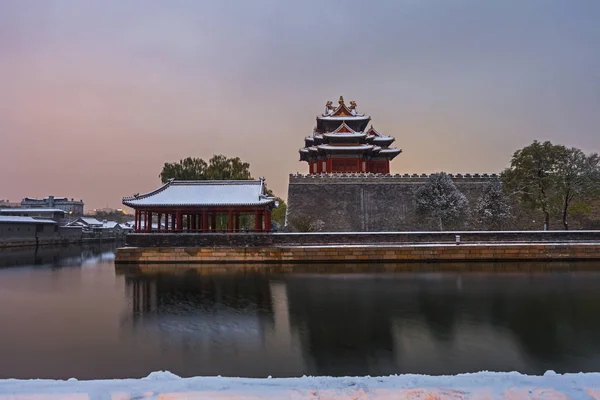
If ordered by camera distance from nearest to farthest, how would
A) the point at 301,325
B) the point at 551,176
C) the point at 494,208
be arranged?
1. the point at 301,325
2. the point at 551,176
3. the point at 494,208

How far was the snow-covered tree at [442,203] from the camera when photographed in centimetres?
2480

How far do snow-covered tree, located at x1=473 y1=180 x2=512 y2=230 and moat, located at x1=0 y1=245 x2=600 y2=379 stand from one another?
9.19 metres

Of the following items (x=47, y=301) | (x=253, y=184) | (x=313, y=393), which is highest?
(x=253, y=184)

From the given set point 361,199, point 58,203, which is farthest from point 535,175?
point 58,203

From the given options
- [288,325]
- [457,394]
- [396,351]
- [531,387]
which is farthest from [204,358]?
[531,387]

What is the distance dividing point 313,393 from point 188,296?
31.3 ft

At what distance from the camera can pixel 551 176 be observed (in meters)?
23.1

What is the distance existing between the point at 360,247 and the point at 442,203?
826 centimetres

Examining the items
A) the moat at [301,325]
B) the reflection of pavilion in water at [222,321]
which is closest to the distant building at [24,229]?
the moat at [301,325]

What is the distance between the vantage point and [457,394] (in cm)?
368

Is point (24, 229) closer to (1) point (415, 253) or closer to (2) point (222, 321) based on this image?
(2) point (222, 321)

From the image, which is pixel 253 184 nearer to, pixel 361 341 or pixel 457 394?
pixel 361 341

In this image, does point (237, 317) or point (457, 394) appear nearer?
point (457, 394)

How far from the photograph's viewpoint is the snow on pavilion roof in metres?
21.3
